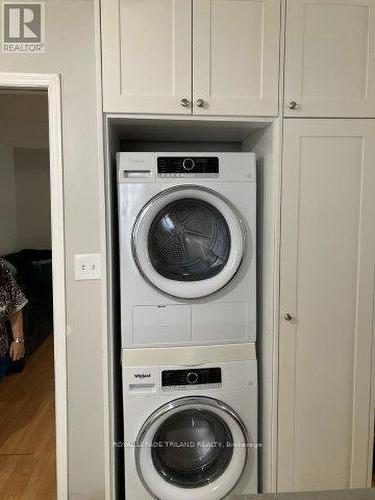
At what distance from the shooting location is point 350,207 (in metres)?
1.48

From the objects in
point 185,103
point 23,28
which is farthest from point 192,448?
point 23,28

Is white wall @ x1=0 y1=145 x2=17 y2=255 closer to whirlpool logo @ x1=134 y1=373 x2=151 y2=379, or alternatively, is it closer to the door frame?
the door frame

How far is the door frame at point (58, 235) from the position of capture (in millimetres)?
1579

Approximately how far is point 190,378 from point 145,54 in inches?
54.0

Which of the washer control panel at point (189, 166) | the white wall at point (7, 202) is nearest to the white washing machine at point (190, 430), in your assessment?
the washer control panel at point (189, 166)

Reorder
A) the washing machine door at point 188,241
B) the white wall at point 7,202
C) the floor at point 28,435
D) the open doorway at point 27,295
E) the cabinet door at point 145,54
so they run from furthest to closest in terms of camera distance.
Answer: the white wall at point 7,202 < the open doorway at point 27,295 < the floor at point 28,435 < the washing machine door at point 188,241 < the cabinet door at point 145,54

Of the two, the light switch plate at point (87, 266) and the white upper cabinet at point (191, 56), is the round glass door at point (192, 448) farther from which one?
the white upper cabinet at point (191, 56)

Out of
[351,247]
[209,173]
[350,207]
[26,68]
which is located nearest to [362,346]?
[351,247]

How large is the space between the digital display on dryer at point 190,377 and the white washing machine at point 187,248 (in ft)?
0.42

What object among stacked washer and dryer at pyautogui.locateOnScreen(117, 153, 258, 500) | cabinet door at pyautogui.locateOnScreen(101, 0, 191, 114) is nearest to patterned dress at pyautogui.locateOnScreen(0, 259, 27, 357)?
stacked washer and dryer at pyautogui.locateOnScreen(117, 153, 258, 500)

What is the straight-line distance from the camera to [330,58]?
142 centimetres

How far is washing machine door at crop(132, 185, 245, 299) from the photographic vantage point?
4.75ft

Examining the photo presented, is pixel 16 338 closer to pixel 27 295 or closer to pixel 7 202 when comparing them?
pixel 27 295

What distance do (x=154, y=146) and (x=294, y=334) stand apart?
122 cm
